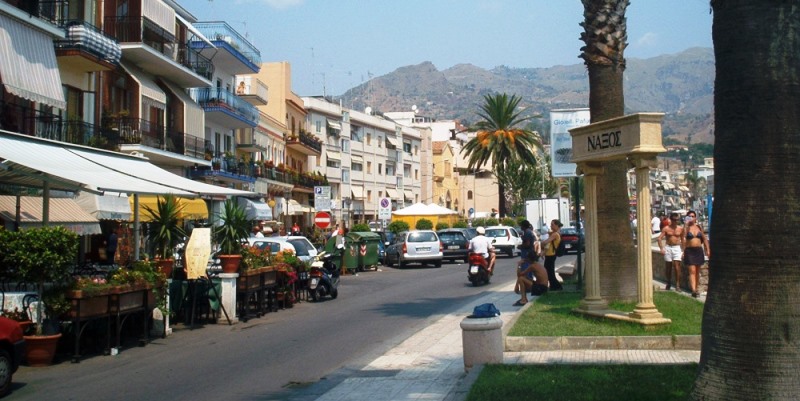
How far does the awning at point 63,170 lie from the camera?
13.7 metres

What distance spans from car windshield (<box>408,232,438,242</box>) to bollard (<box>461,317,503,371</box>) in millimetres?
27776

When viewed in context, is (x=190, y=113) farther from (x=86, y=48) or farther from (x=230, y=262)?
(x=230, y=262)

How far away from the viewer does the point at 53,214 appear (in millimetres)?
22312

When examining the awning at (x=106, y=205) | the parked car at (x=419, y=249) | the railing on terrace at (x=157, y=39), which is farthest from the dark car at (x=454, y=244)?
the awning at (x=106, y=205)

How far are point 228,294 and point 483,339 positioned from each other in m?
8.41

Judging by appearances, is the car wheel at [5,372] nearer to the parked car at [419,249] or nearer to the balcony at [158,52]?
the balcony at [158,52]

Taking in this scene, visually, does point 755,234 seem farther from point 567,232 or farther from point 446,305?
point 567,232

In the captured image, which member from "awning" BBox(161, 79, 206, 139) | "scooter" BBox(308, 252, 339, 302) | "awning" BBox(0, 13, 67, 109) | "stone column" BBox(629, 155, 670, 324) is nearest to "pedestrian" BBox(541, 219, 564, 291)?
"scooter" BBox(308, 252, 339, 302)

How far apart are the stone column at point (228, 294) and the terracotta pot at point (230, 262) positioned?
193 mm

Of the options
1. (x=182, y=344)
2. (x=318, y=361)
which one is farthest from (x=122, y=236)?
(x=318, y=361)

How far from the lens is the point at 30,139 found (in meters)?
16.9

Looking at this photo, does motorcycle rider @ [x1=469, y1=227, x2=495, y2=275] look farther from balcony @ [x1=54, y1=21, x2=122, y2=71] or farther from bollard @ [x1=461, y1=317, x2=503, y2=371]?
bollard @ [x1=461, y1=317, x2=503, y2=371]

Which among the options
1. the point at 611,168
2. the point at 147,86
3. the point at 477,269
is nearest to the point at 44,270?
the point at 611,168

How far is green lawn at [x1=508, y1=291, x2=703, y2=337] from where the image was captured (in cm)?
1220
